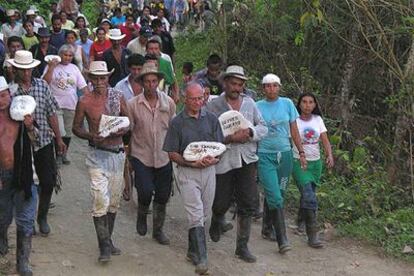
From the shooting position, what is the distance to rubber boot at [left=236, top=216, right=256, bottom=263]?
6.92 metres

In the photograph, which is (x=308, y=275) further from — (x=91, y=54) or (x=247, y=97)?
(x=91, y=54)

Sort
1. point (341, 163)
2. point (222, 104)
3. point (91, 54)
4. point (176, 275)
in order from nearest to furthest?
point (176, 275), point (222, 104), point (341, 163), point (91, 54)

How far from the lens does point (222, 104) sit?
695 cm

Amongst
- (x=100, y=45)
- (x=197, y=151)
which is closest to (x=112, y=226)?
(x=197, y=151)

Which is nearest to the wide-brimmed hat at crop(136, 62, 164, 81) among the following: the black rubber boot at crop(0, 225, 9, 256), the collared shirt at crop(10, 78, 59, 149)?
the collared shirt at crop(10, 78, 59, 149)

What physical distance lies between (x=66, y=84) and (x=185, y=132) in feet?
10.3

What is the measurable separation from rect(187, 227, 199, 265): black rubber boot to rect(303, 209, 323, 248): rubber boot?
4.75ft

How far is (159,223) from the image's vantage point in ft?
23.7

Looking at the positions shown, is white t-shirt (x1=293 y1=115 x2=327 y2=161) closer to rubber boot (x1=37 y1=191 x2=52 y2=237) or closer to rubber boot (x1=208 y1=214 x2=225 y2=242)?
rubber boot (x1=208 y1=214 x2=225 y2=242)

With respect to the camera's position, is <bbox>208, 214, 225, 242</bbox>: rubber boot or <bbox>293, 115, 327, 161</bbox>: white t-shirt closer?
<bbox>208, 214, 225, 242</bbox>: rubber boot

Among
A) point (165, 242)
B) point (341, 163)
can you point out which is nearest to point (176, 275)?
point (165, 242)

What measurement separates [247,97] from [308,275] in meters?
1.88

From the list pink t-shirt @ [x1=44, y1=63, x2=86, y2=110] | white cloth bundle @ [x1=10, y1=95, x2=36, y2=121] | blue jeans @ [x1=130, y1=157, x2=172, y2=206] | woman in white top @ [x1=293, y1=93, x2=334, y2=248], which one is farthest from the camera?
pink t-shirt @ [x1=44, y1=63, x2=86, y2=110]

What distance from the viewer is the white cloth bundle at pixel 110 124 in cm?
646
